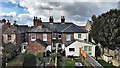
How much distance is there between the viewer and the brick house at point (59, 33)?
10.4 metres

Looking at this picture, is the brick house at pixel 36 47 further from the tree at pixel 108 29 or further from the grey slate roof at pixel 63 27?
the tree at pixel 108 29

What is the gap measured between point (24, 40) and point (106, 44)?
12.4ft

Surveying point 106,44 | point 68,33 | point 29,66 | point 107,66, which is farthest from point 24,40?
point 29,66

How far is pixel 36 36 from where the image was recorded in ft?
34.1

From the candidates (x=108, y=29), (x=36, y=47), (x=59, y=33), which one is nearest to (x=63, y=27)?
(x=59, y=33)

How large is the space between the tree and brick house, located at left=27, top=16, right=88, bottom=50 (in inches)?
43.7

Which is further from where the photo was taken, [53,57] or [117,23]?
[117,23]

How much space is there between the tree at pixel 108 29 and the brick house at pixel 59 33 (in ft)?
3.64

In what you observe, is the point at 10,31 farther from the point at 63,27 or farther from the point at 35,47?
the point at 63,27

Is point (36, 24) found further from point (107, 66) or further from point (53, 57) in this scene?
point (107, 66)

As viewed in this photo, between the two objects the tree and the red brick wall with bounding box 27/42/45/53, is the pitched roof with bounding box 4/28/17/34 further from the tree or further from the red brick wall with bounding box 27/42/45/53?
the tree

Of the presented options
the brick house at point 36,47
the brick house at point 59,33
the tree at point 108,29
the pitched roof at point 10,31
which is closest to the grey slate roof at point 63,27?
the brick house at point 59,33

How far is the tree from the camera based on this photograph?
8.34 meters

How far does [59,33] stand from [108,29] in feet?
9.31
